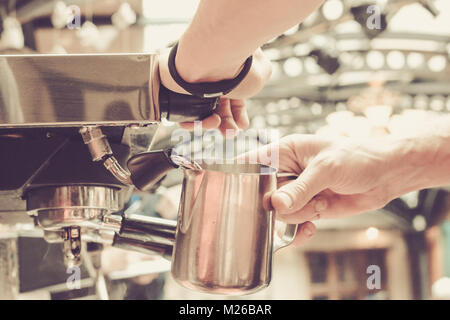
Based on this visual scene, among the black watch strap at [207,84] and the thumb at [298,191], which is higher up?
the black watch strap at [207,84]

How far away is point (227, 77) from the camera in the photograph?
59 cm

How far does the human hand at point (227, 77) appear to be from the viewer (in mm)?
571

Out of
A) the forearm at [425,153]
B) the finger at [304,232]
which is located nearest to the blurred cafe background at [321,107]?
the forearm at [425,153]

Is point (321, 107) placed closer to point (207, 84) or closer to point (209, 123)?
point (209, 123)

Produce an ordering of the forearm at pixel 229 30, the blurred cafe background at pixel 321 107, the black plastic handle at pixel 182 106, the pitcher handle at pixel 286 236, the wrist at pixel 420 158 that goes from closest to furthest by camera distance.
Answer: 1. the forearm at pixel 229 30
2. the black plastic handle at pixel 182 106
3. the pitcher handle at pixel 286 236
4. the wrist at pixel 420 158
5. the blurred cafe background at pixel 321 107

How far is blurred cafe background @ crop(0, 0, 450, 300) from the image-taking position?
109cm

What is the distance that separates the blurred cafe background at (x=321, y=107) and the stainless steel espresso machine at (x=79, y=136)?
0.51 feet

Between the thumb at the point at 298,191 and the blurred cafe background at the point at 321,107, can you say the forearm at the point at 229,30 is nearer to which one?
the thumb at the point at 298,191

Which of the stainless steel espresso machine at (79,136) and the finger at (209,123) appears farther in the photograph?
the finger at (209,123)

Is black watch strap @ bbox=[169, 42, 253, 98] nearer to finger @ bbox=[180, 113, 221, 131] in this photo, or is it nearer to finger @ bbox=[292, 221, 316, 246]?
finger @ bbox=[180, 113, 221, 131]

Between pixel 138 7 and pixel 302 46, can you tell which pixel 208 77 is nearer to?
pixel 138 7

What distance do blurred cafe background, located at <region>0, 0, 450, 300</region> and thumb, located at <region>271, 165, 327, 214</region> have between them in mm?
244

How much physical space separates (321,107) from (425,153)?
6.71m

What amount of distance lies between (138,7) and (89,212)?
2.99 metres
